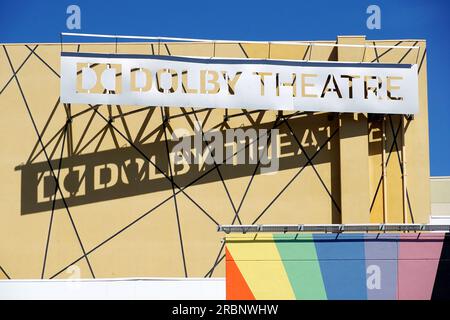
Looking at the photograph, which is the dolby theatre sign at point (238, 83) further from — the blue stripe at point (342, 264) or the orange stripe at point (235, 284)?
the orange stripe at point (235, 284)

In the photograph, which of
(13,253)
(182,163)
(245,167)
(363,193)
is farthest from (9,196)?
(363,193)

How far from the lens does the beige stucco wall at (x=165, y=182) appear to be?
26938 mm

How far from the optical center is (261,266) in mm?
18406

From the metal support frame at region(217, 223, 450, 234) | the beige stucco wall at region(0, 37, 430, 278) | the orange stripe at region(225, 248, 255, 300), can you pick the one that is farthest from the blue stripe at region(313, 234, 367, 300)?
the beige stucco wall at region(0, 37, 430, 278)

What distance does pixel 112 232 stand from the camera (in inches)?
1062

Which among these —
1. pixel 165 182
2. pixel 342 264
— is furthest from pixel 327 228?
pixel 165 182

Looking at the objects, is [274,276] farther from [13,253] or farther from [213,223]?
[13,253]

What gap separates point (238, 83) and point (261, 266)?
9.63 meters

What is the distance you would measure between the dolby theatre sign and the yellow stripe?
8694 millimetres

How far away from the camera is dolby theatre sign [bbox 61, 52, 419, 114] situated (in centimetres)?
2603

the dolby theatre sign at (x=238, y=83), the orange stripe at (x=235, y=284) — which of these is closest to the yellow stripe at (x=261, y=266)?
the orange stripe at (x=235, y=284)

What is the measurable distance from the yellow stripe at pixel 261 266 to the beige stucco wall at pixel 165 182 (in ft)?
27.6

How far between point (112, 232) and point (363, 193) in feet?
29.3

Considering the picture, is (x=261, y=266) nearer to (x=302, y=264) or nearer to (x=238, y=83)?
(x=302, y=264)
